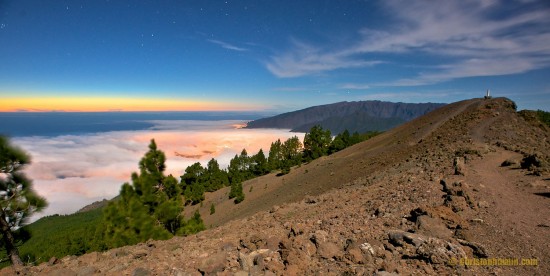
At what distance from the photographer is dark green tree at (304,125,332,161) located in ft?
269

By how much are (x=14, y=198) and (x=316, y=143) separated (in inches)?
2889

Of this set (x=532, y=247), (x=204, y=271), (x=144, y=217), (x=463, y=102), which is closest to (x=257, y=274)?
(x=204, y=271)

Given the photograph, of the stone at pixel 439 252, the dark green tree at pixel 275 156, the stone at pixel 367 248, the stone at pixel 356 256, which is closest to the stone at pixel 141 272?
the stone at pixel 356 256

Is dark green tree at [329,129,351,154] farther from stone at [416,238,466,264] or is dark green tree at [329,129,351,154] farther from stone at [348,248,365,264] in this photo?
stone at [348,248,365,264]

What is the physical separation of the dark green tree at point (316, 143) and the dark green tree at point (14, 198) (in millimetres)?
71037

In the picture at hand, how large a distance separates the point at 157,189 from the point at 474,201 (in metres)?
20.1

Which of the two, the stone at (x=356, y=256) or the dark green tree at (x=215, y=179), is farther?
the dark green tree at (x=215, y=179)

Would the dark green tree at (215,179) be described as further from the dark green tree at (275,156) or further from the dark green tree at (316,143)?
the dark green tree at (316,143)

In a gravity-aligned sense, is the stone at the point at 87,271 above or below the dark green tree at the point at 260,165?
above

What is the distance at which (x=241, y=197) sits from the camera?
56.5 meters

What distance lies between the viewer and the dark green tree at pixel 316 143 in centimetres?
8188

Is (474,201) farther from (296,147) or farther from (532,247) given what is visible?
(296,147)

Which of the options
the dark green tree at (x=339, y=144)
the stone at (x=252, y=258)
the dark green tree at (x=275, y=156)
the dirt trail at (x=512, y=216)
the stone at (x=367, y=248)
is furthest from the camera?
the dark green tree at (x=275, y=156)

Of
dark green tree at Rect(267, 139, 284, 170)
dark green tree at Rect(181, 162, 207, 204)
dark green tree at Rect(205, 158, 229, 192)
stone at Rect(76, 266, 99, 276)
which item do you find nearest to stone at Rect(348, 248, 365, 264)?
stone at Rect(76, 266, 99, 276)
